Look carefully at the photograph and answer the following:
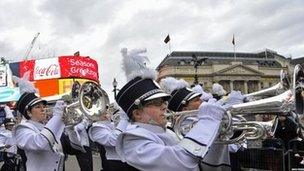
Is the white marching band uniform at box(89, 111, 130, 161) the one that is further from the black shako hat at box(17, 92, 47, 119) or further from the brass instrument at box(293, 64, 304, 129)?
the brass instrument at box(293, 64, 304, 129)

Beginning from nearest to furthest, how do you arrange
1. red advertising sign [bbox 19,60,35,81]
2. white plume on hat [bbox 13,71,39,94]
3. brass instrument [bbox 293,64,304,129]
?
brass instrument [bbox 293,64,304,129]
white plume on hat [bbox 13,71,39,94]
red advertising sign [bbox 19,60,35,81]

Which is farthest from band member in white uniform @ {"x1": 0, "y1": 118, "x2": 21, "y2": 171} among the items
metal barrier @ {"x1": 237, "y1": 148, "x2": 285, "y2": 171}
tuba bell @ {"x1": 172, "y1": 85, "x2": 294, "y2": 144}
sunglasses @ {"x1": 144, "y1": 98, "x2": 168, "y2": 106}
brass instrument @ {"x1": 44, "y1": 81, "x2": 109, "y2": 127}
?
sunglasses @ {"x1": 144, "y1": 98, "x2": 168, "y2": 106}

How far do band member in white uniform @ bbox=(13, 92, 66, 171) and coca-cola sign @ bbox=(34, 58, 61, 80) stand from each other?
3036 centimetres

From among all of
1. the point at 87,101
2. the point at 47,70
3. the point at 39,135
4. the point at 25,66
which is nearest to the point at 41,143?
the point at 39,135

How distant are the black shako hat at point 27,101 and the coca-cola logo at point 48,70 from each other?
3023cm

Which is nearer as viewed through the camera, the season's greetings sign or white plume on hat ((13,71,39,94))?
white plume on hat ((13,71,39,94))

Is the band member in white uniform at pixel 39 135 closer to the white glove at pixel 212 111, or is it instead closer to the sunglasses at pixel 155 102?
the sunglasses at pixel 155 102

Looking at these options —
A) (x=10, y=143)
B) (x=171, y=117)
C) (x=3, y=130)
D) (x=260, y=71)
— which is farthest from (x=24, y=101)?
(x=260, y=71)

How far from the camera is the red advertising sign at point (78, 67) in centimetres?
3675

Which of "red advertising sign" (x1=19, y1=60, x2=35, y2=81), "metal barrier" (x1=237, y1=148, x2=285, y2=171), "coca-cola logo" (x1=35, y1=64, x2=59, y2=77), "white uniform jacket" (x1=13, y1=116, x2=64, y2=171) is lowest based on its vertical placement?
"metal barrier" (x1=237, y1=148, x2=285, y2=171)

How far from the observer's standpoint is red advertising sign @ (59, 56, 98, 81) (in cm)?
3675

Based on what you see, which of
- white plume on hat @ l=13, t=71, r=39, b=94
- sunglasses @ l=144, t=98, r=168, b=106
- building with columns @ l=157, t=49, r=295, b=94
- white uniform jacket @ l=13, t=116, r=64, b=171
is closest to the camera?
sunglasses @ l=144, t=98, r=168, b=106

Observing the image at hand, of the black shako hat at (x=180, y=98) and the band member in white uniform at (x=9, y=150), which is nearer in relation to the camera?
the black shako hat at (x=180, y=98)

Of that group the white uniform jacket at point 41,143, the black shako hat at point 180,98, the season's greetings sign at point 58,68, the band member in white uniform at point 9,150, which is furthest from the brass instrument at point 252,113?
the season's greetings sign at point 58,68
